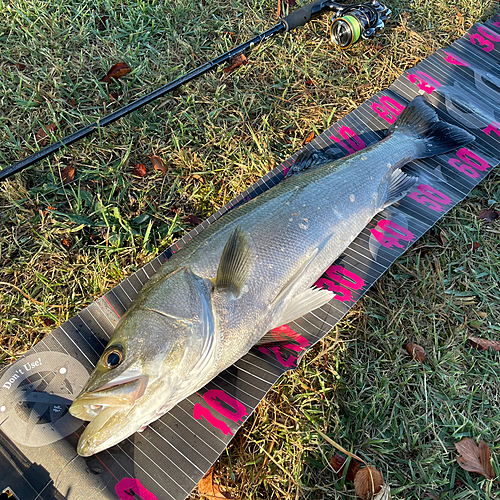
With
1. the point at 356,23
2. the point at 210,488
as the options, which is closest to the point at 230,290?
the point at 210,488

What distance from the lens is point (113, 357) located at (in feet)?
6.59

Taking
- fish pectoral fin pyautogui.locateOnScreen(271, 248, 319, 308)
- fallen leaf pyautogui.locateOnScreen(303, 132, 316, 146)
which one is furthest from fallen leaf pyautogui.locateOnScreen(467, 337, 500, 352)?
fallen leaf pyautogui.locateOnScreen(303, 132, 316, 146)

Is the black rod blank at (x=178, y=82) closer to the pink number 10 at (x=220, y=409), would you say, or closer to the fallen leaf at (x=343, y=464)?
the pink number 10 at (x=220, y=409)

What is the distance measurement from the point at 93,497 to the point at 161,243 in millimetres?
1683

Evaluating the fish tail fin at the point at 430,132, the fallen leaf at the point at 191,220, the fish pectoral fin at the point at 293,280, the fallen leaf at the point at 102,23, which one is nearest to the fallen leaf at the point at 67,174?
the fallen leaf at the point at 191,220

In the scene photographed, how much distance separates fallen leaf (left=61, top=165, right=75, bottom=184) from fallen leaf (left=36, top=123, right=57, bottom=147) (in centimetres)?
40

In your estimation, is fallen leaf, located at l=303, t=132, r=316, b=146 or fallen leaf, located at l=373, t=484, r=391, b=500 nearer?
fallen leaf, located at l=373, t=484, r=391, b=500

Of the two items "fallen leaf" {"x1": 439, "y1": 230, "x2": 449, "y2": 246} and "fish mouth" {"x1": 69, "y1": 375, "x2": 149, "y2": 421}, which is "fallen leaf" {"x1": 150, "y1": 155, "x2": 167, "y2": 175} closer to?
"fish mouth" {"x1": 69, "y1": 375, "x2": 149, "y2": 421}

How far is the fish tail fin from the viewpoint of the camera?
3.38 meters

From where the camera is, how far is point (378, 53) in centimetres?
423

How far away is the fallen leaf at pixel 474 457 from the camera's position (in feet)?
7.45

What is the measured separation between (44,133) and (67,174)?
54 cm

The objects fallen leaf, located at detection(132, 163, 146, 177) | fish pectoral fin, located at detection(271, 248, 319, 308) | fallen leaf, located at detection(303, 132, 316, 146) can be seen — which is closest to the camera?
fish pectoral fin, located at detection(271, 248, 319, 308)

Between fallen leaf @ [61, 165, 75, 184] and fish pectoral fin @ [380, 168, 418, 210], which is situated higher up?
fallen leaf @ [61, 165, 75, 184]
